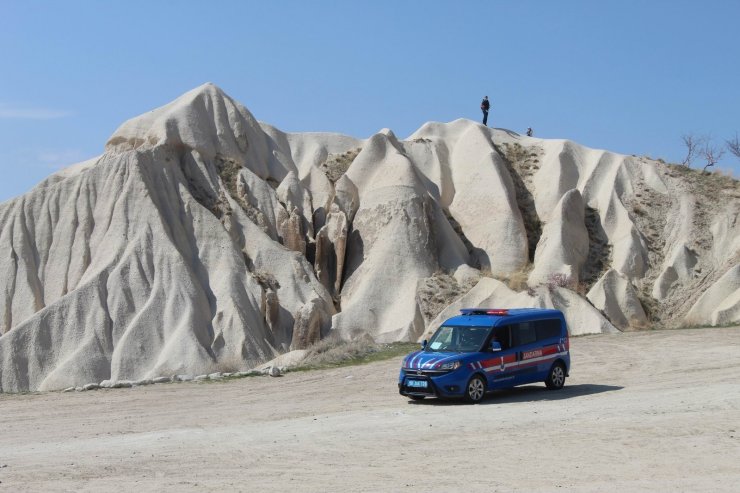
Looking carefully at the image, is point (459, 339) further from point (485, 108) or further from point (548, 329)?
point (485, 108)

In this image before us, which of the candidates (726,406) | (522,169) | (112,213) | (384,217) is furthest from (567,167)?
(726,406)

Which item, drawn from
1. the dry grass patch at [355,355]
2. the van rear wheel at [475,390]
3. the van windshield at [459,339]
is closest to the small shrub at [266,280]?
the dry grass patch at [355,355]

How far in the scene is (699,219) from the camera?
159 feet

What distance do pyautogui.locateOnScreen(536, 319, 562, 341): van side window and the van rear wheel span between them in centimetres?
190

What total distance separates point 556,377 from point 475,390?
245 centimetres

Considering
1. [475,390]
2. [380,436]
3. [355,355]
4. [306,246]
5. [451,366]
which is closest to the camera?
[380,436]

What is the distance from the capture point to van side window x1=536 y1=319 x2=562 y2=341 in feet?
65.7

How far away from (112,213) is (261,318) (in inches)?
338

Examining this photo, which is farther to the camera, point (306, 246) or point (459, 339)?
point (306, 246)

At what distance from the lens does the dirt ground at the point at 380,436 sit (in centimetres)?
1248

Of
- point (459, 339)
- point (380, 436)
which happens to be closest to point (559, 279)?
point (459, 339)

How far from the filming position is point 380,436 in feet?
51.0

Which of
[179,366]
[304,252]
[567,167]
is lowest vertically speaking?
[179,366]

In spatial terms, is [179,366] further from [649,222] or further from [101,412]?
[649,222]
